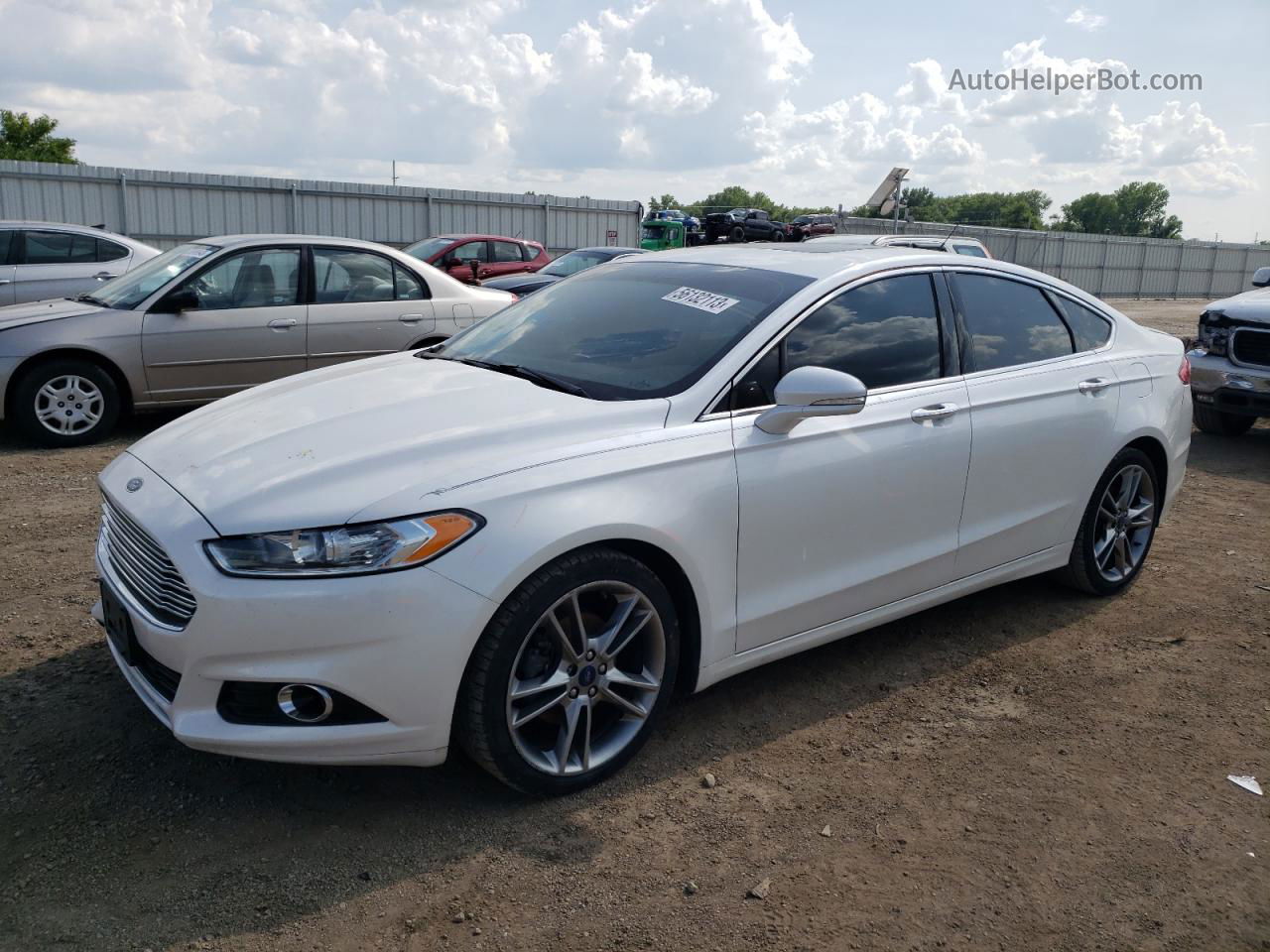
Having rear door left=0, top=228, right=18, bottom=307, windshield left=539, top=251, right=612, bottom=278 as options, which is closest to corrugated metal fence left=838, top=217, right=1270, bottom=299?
windshield left=539, top=251, right=612, bottom=278

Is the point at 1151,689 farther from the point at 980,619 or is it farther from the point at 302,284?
the point at 302,284

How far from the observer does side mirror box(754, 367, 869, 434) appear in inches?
135

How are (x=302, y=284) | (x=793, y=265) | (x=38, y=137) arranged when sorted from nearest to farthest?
(x=793, y=265)
(x=302, y=284)
(x=38, y=137)

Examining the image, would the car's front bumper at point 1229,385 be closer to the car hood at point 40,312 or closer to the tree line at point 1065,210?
the car hood at point 40,312

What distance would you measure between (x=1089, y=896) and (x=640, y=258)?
2947 millimetres

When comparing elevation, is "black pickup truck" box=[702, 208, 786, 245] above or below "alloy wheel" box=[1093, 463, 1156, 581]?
above

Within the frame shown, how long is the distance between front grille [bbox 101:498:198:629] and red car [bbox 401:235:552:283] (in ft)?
46.0

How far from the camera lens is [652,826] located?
314 cm

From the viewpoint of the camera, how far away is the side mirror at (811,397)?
3.42 metres

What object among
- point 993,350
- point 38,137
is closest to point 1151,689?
point 993,350

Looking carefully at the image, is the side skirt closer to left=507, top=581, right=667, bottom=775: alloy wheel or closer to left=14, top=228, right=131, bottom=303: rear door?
left=507, top=581, right=667, bottom=775: alloy wheel

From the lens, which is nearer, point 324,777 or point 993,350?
point 324,777

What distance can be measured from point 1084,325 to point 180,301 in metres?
6.18

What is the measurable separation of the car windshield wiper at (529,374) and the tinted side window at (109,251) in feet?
26.3
